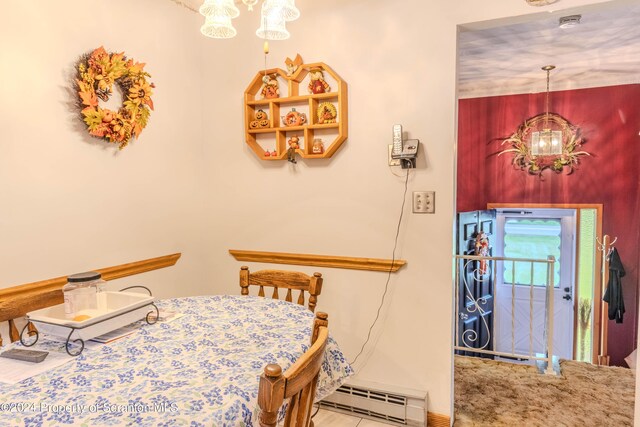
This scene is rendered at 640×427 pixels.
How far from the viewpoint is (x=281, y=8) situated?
60.1 inches

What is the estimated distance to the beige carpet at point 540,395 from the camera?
95.5 inches

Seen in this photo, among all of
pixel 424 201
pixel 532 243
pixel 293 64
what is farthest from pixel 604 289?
pixel 293 64

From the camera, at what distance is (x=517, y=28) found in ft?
9.50

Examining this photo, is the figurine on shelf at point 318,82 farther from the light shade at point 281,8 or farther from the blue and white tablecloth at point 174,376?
the blue and white tablecloth at point 174,376

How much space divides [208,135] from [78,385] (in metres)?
2.03

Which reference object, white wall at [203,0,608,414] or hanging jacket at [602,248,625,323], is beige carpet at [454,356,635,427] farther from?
hanging jacket at [602,248,625,323]

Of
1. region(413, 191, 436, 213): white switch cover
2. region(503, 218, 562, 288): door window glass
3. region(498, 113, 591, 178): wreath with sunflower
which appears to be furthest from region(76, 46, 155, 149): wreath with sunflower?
region(503, 218, 562, 288): door window glass

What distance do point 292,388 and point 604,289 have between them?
175 inches

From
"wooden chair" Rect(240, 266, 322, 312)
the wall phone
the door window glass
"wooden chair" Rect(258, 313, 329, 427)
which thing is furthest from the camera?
the door window glass

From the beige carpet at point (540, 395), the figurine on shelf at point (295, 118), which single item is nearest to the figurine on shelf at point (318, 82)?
the figurine on shelf at point (295, 118)

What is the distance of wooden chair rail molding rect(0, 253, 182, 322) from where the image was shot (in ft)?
5.06

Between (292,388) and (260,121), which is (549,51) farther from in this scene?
(292,388)

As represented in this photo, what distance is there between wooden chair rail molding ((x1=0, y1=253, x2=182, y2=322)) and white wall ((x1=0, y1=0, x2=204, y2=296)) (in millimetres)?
37

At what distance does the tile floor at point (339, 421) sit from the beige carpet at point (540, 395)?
50 centimetres
